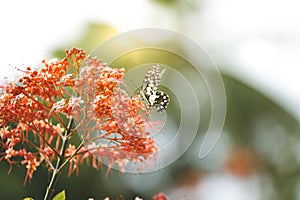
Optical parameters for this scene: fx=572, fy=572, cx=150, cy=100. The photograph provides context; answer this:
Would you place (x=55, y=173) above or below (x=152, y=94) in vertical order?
below

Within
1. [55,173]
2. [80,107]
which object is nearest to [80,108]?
[80,107]

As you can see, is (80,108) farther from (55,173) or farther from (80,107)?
(55,173)

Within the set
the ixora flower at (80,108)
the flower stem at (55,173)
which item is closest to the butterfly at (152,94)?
the ixora flower at (80,108)

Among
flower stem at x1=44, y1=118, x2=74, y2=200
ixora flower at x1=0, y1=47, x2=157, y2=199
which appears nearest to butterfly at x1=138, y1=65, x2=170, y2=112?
ixora flower at x1=0, y1=47, x2=157, y2=199

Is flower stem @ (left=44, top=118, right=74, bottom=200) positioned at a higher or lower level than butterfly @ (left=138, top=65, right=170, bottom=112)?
lower

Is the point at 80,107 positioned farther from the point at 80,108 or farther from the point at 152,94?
the point at 152,94

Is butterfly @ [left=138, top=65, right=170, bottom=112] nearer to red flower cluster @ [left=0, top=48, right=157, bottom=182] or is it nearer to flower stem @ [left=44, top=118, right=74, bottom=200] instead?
red flower cluster @ [left=0, top=48, right=157, bottom=182]

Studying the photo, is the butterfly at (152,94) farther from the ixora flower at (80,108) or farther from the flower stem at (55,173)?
the flower stem at (55,173)

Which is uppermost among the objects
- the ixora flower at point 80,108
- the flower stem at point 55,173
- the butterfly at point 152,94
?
the butterfly at point 152,94
